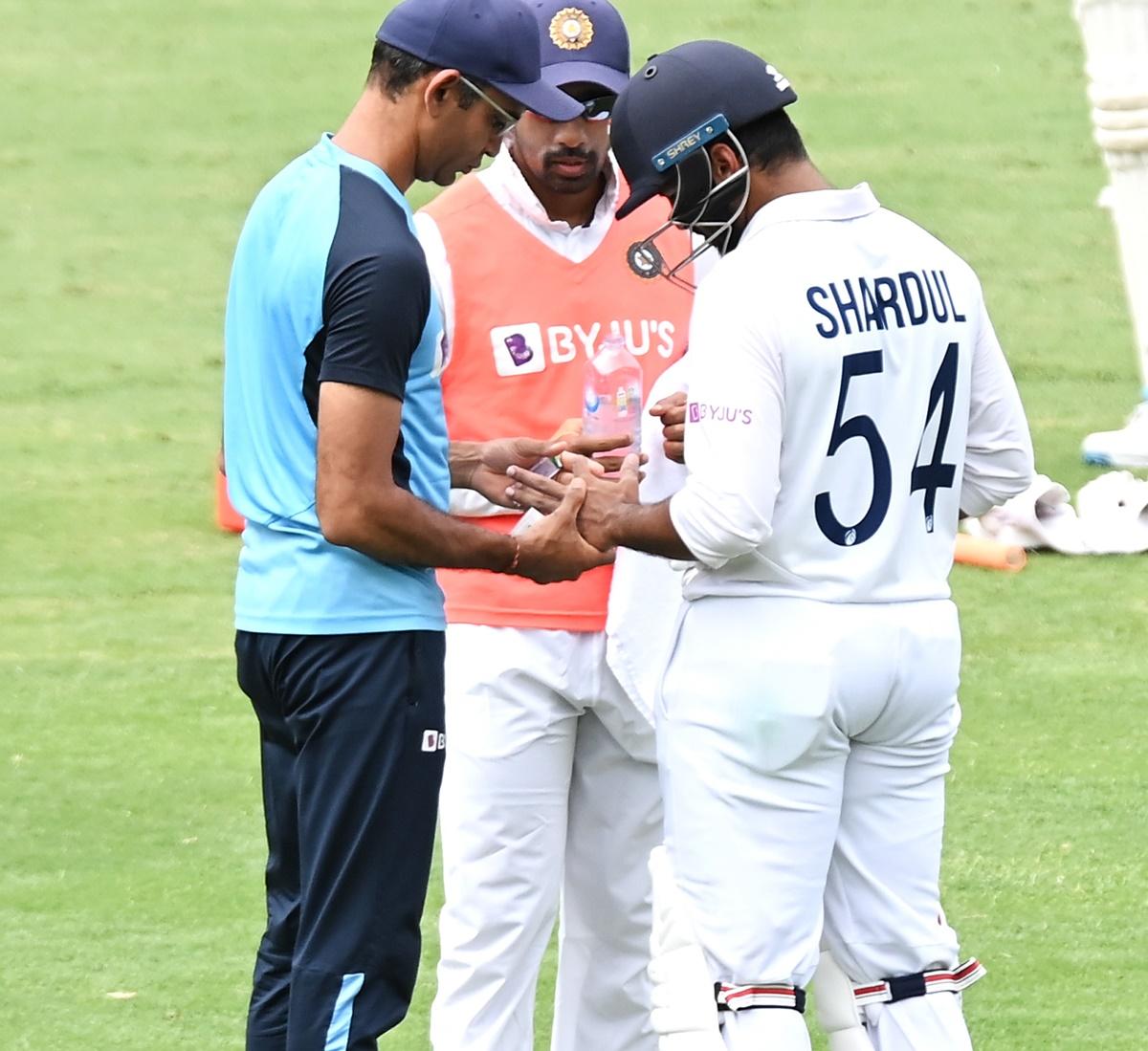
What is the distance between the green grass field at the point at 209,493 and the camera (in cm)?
580

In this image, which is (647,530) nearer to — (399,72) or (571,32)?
(399,72)

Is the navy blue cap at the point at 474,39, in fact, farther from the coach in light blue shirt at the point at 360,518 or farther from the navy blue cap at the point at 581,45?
the navy blue cap at the point at 581,45

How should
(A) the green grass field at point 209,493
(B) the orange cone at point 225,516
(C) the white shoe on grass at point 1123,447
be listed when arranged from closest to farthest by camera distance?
(A) the green grass field at point 209,493 < (B) the orange cone at point 225,516 < (C) the white shoe on grass at point 1123,447

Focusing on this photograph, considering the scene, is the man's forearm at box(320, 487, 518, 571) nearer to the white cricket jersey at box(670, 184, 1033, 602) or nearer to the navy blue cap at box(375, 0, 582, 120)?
the white cricket jersey at box(670, 184, 1033, 602)

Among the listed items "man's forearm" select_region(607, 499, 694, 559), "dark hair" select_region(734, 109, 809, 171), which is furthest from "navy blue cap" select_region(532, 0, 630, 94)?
"man's forearm" select_region(607, 499, 694, 559)

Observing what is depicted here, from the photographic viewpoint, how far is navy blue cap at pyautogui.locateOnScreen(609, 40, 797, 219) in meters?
3.89

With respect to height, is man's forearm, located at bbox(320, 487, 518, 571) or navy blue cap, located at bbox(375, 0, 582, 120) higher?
navy blue cap, located at bbox(375, 0, 582, 120)

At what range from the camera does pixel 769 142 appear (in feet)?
13.0

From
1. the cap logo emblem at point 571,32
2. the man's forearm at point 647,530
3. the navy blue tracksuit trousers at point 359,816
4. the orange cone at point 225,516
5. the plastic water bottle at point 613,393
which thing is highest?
the cap logo emblem at point 571,32

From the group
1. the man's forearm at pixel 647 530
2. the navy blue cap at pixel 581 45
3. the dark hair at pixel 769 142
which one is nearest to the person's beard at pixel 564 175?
the navy blue cap at pixel 581 45

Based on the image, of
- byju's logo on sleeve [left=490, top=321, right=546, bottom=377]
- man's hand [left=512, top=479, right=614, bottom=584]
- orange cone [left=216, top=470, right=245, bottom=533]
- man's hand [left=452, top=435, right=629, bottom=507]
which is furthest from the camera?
orange cone [left=216, top=470, right=245, bottom=533]

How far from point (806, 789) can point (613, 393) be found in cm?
98

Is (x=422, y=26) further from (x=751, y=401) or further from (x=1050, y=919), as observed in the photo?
(x=1050, y=919)

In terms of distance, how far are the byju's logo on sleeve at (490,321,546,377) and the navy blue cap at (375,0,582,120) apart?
1.83 ft
